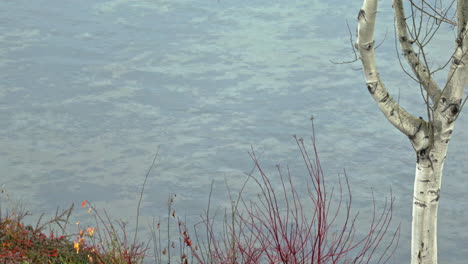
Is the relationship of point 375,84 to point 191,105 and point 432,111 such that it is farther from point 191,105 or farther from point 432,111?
point 191,105

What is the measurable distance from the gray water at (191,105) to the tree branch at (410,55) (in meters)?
1.72

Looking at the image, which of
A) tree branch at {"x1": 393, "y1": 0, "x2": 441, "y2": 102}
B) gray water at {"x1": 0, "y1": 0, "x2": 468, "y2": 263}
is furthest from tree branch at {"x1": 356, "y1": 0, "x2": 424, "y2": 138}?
gray water at {"x1": 0, "y1": 0, "x2": 468, "y2": 263}

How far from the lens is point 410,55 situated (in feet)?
17.4

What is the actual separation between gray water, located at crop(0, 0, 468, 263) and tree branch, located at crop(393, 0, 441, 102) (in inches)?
67.7

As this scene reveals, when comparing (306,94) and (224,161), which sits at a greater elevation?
(306,94)

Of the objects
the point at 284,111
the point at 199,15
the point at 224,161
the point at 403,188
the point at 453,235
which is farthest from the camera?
the point at 199,15

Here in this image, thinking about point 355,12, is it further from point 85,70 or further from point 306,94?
point 85,70

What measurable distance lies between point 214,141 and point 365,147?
1.73 metres

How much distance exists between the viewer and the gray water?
8.98 m

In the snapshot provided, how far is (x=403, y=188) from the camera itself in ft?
29.4

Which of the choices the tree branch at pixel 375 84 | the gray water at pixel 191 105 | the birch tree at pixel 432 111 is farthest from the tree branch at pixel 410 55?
the gray water at pixel 191 105

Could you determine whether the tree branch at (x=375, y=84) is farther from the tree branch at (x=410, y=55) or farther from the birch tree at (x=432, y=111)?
the tree branch at (x=410, y=55)

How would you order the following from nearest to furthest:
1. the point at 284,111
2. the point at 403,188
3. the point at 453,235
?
1. the point at 453,235
2. the point at 403,188
3. the point at 284,111

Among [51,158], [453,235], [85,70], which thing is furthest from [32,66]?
[453,235]
